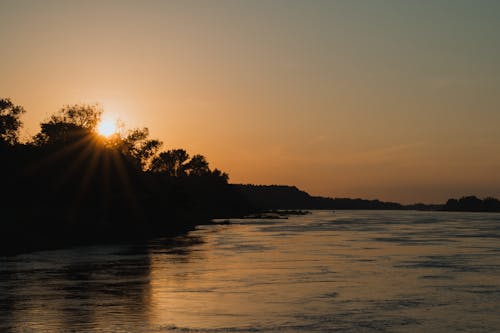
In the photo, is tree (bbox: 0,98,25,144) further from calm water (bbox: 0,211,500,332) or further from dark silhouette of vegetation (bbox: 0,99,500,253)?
calm water (bbox: 0,211,500,332)

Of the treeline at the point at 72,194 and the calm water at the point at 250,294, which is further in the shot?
the treeline at the point at 72,194

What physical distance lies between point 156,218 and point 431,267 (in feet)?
229

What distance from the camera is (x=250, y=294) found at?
3167cm

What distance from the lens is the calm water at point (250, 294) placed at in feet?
78.7

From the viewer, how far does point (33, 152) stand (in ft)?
292

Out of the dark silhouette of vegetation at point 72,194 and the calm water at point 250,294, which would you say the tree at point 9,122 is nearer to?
the dark silhouette of vegetation at point 72,194

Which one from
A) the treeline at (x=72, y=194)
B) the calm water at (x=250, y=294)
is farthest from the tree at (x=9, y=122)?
the calm water at (x=250, y=294)

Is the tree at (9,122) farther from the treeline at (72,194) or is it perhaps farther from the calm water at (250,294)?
the calm water at (250,294)

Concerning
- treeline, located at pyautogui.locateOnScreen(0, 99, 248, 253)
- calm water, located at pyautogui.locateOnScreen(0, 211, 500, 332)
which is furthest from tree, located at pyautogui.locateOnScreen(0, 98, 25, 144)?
calm water, located at pyautogui.locateOnScreen(0, 211, 500, 332)

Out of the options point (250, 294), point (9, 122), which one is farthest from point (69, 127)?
point (250, 294)

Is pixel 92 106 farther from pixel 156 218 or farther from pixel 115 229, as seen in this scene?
pixel 115 229

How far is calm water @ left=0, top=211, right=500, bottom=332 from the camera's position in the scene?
24000 mm

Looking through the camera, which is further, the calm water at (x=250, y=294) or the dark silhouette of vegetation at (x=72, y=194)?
the dark silhouette of vegetation at (x=72, y=194)

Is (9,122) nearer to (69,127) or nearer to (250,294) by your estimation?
(69,127)
